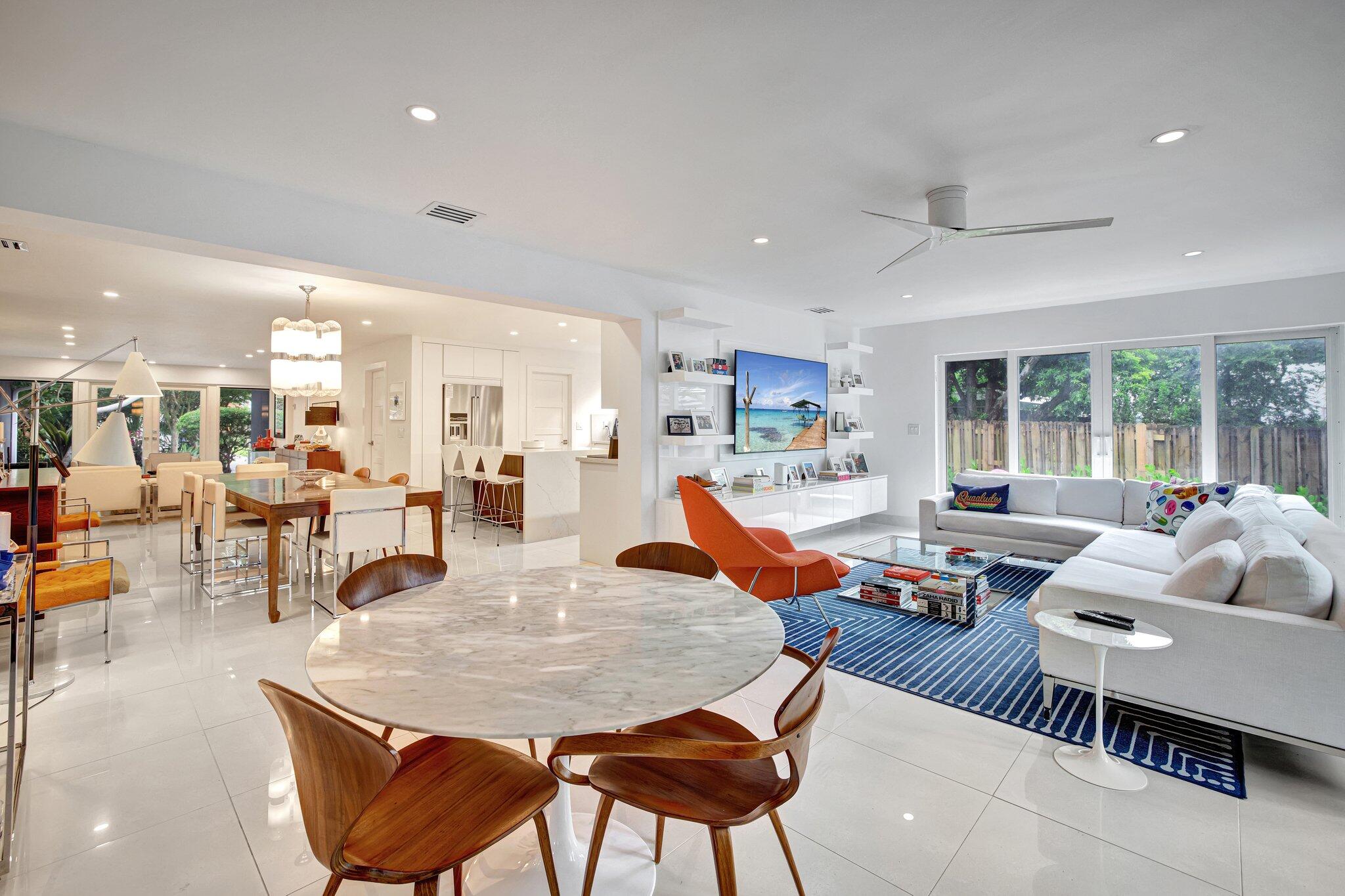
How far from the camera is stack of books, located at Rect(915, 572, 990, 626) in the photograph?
3.80 meters

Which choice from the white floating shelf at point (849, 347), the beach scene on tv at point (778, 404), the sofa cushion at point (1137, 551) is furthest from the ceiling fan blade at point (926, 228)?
the white floating shelf at point (849, 347)

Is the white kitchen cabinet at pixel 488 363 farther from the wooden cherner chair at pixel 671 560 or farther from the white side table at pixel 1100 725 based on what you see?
the white side table at pixel 1100 725

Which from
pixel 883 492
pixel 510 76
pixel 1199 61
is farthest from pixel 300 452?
pixel 1199 61

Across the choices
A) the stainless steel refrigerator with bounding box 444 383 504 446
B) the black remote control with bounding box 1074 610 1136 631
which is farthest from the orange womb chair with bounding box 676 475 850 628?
the stainless steel refrigerator with bounding box 444 383 504 446

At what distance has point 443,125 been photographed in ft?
7.95

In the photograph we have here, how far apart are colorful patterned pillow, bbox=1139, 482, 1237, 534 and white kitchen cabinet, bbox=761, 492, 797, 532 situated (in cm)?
284

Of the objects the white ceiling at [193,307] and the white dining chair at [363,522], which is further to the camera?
the white ceiling at [193,307]

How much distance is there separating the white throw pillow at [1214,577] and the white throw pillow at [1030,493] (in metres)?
3.01

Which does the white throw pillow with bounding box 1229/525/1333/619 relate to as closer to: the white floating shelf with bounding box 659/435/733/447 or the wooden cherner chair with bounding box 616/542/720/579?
the wooden cherner chair with bounding box 616/542/720/579

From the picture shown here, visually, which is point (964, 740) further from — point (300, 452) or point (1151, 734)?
point (300, 452)

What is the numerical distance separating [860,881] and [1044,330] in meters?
6.22

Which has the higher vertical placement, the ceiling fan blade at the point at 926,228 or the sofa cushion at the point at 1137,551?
the ceiling fan blade at the point at 926,228

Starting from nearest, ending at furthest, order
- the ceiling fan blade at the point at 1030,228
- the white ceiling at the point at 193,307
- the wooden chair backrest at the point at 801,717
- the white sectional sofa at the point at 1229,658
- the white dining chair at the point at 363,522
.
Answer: the wooden chair backrest at the point at 801,717, the white sectional sofa at the point at 1229,658, the ceiling fan blade at the point at 1030,228, the white dining chair at the point at 363,522, the white ceiling at the point at 193,307

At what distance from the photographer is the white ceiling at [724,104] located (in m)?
1.80
